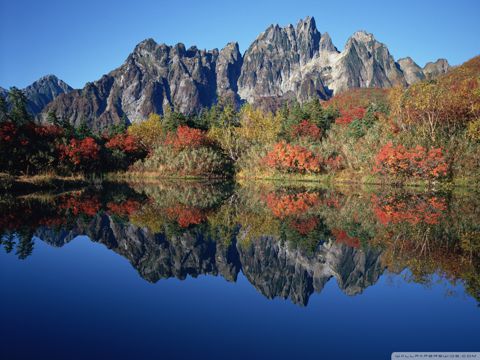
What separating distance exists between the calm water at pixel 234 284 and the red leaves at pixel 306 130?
39288 millimetres

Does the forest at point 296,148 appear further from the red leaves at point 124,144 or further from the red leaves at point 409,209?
the red leaves at point 409,209

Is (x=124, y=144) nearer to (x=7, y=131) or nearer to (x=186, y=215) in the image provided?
(x=7, y=131)

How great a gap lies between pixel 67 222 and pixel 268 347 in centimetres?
1333

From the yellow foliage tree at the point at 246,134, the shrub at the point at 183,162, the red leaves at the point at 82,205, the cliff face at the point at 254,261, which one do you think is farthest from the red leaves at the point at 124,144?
the cliff face at the point at 254,261

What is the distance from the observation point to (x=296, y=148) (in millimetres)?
43531

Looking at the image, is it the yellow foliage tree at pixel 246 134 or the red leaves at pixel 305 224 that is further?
the yellow foliage tree at pixel 246 134

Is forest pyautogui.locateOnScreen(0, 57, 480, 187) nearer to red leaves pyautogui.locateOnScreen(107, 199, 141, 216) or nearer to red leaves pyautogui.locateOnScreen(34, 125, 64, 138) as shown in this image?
red leaves pyautogui.locateOnScreen(34, 125, 64, 138)

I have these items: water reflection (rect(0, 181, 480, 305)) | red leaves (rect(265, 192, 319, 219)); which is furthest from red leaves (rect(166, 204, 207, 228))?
red leaves (rect(265, 192, 319, 219))

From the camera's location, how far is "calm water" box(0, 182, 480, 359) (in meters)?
6.29

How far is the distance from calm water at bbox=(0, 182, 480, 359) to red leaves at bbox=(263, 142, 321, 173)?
79.3 ft

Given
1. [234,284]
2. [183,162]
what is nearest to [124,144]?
[183,162]

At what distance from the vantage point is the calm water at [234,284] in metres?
6.29

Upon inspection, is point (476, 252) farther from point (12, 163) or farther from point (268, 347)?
point (12, 163)

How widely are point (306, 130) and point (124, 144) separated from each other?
2701cm
